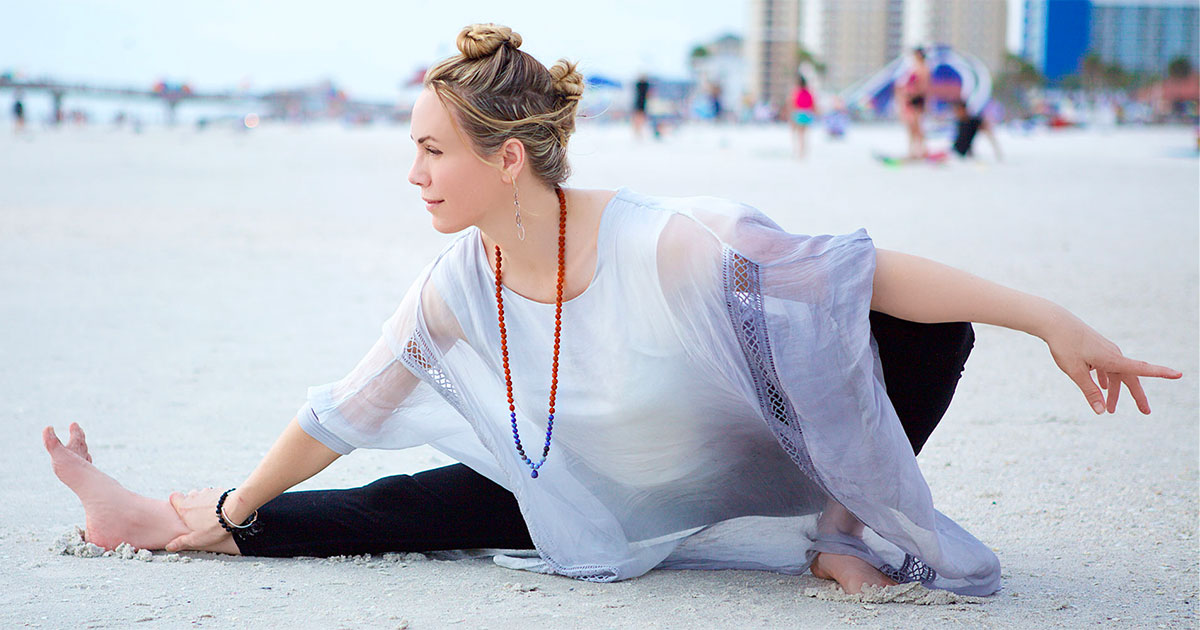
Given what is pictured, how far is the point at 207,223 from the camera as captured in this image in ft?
30.3

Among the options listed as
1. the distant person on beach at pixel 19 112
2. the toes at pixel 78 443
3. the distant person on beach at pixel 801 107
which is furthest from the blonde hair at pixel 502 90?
the distant person on beach at pixel 19 112

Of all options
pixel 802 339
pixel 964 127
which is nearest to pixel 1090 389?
pixel 802 339

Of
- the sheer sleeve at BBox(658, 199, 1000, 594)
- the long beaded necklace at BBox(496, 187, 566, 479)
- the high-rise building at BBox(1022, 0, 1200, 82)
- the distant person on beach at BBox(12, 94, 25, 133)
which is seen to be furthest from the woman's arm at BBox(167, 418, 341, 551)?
the high-rise building at BBox(1022, 0, 1200, 82)

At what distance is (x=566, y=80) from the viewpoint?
2162 mm

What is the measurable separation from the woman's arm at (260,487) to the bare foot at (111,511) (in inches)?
1.3

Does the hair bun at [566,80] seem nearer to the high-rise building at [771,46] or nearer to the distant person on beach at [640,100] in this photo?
the distant person on beach at [640,100]

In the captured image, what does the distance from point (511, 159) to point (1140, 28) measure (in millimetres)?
183281

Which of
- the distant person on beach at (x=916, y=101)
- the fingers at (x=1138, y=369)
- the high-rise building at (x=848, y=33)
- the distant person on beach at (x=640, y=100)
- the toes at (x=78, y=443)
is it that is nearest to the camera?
the fingers at (x=1138, y=369)

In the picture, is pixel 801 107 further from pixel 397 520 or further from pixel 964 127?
pixel 397 520

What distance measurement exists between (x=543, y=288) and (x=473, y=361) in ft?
0.82

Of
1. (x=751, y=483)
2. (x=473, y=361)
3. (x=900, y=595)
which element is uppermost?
(x=473, y=361)

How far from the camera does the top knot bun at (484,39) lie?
6.82 feet

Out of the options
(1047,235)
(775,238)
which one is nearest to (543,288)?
(775,238)

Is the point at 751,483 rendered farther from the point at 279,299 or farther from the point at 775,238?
the point at 279,299
